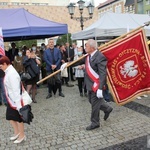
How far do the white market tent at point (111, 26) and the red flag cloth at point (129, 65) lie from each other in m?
3.51

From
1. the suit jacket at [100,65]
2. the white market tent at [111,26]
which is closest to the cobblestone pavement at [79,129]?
the suit jacket at [100,65]

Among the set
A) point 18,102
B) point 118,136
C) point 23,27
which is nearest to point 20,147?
point 18,102

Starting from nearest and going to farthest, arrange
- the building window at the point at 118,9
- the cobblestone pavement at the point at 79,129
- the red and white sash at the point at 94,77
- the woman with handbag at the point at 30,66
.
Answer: the cobblestone pavement at the point at 79,129, the red and white sash at the point at 94,77, the woman with handbag at the point at 30,66, the building window at the point at 118,9

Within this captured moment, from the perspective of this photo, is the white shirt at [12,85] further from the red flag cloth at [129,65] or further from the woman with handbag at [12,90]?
the red flag cloth at [129,65]

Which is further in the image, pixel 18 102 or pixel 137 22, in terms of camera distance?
pixel 137 22


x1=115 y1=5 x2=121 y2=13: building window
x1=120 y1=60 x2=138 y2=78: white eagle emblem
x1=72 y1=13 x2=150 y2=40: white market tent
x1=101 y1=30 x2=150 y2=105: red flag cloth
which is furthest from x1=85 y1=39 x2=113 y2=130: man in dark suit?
x1=115 y1=5 x2=121 y2=13: building window

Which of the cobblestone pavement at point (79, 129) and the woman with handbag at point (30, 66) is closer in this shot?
the cobblestone pavement at point (79, 129)

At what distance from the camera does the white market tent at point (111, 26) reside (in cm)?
876

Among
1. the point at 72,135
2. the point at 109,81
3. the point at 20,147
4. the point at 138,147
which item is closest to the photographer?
the point at 138,147

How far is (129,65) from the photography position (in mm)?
4660

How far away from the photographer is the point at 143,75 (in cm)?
471

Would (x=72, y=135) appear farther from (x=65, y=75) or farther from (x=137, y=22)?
(x=137, y=22)

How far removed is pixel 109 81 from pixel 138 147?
4.67 ft

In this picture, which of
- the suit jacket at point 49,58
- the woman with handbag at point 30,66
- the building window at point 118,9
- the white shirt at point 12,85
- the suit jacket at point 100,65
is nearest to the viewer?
the white shirt at point 12,85
